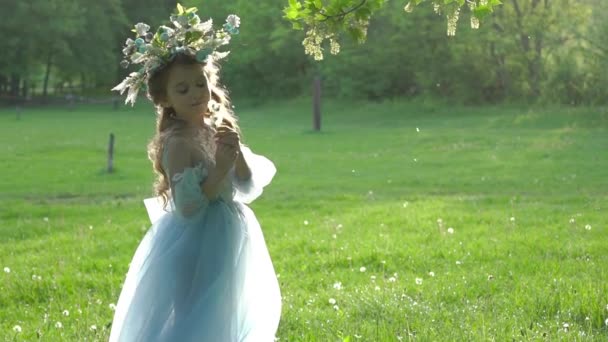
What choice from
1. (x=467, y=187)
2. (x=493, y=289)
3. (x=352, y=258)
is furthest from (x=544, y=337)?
(x=467, y=187)

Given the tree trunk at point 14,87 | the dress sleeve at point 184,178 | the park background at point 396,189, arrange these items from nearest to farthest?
the dress sleeve at point 184,178, the park background at point 396,189, the tree trunk at point 14,87

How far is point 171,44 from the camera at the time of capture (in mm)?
4973

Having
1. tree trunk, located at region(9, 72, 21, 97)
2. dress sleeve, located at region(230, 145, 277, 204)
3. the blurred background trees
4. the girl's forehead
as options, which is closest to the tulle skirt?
dress sleeve, located at region(230, 145, 277, 204)

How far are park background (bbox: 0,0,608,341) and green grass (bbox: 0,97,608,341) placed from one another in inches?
1.3

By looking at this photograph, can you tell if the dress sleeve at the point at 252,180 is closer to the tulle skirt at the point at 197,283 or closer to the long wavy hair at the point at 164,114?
the tulle skirt at the point at 197,283

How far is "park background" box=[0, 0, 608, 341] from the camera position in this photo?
22.7 feet

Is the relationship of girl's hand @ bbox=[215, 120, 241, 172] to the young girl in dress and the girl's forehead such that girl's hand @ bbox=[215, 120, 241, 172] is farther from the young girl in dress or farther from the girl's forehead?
the girl's forehead

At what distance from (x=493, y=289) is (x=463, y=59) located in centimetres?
3857

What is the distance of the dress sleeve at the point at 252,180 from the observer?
522 cm

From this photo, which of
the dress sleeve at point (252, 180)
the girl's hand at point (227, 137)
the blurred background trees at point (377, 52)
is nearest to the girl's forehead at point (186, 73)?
the girl's hand at point (227, 137)

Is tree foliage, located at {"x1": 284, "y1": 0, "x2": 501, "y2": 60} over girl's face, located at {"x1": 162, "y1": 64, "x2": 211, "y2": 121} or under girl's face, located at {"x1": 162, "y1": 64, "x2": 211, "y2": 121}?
over

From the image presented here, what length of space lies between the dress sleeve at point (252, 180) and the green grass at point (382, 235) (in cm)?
123

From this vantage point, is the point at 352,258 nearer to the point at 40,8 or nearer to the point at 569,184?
the point at 569,184

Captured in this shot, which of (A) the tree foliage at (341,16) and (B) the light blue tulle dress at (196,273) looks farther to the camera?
(A) the tree foliage at (341,16)
